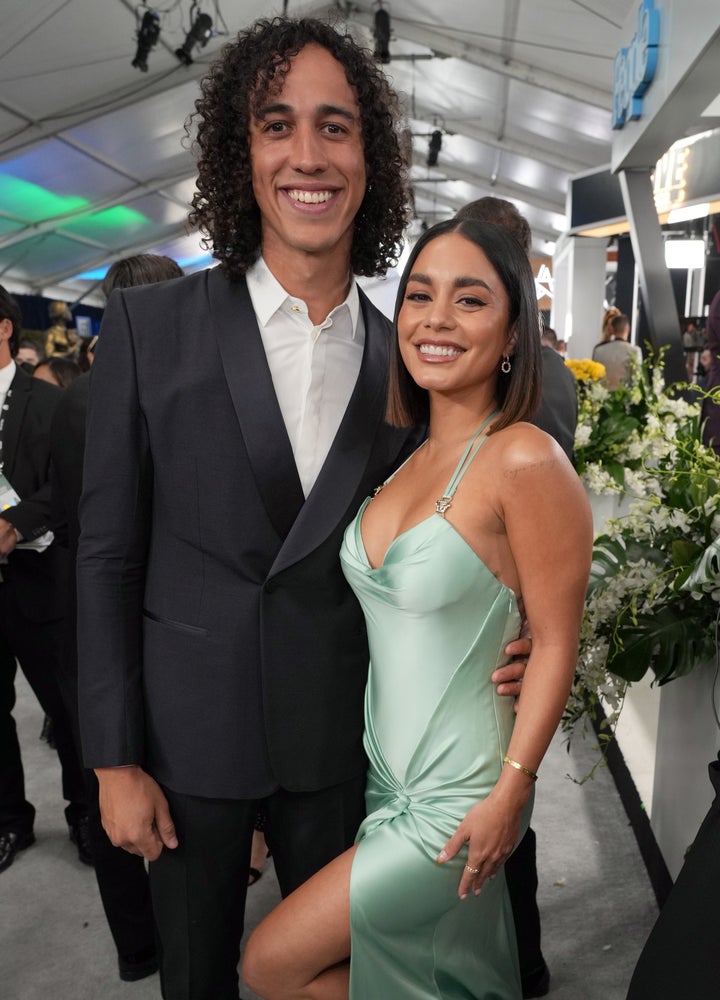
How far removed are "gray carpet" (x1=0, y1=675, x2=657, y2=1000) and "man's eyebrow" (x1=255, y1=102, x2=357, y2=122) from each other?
2.00 metres

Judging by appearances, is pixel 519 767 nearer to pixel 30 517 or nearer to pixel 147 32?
pixel 30 517

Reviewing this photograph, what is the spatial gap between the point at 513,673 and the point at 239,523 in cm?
50

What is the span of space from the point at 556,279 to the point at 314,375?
54.9 ft

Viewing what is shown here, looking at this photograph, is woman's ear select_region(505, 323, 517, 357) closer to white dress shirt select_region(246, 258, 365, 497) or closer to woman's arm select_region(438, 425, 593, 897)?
woman's arm select_region(438, 425, 593, 897)

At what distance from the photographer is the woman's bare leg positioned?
1.41 metres

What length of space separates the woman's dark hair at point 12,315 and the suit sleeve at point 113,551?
155 cm

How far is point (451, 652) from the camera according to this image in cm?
144

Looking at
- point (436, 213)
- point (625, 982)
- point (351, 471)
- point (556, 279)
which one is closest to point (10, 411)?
point (351, 471)

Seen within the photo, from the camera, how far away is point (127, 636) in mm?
1479

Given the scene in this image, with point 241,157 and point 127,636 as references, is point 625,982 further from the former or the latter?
point 241,157

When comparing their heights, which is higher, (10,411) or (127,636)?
(10,411)

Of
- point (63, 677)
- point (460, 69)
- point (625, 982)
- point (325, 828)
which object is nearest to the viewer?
point (325, 828)

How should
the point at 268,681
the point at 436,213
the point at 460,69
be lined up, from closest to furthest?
1. the point at 268,681
2. the point at 460,69
3. the point at 436,213

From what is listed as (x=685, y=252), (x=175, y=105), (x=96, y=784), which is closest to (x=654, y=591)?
(x=96, y=784)
